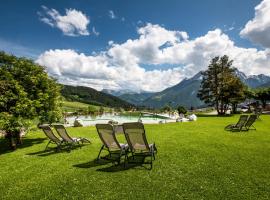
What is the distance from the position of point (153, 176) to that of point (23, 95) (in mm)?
7786

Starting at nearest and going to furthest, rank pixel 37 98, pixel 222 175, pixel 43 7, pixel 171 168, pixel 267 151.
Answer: pixel 222 175 → pixel 171 168 → pixel 267 151 → pixel 37 98 → pixel 43 7

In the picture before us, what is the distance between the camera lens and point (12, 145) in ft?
37.2

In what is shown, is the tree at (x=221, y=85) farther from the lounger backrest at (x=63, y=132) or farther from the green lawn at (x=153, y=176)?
the lounger backrest at (x=63, y=132)

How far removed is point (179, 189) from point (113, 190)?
143 cm

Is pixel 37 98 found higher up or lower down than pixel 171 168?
higher up

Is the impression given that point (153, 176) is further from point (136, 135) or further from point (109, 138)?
point (109, 138)

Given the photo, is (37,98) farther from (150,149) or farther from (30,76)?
(150,149)

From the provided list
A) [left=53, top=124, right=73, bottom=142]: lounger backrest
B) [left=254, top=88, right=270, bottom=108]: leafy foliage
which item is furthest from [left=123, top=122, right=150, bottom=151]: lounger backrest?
[left=254, top=88, right=270, bottom=108]: leafy foliage

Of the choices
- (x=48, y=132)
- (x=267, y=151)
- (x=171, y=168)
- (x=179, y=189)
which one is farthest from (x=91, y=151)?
(x=267, y=151)

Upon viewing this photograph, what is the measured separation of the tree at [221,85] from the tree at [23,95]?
28.8 m

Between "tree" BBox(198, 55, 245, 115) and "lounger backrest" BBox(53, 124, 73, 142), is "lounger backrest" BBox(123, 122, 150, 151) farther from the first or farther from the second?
"tree" BBox(198, 55, 245, 115)

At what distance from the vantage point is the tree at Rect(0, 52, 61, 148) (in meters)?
10.9

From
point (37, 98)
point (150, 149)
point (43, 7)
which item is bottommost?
point (150, 149)

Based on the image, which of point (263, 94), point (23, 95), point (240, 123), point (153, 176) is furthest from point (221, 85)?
point (153, 176)
